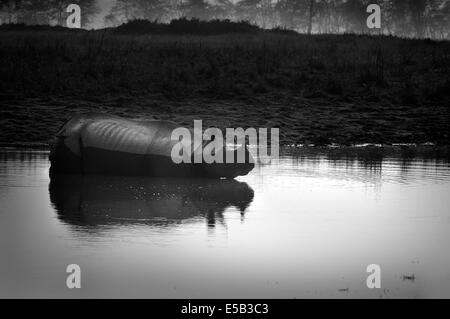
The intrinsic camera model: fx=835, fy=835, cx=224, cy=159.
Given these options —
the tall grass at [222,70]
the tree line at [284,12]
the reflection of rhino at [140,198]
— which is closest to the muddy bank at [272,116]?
the tall grass at [222,70]

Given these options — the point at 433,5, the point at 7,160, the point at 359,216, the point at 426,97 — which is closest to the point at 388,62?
the point at 426,97

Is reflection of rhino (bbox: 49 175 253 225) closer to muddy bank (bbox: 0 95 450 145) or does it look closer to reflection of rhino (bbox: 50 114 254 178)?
reflection of rhino (bbox: 50 114 254 178)

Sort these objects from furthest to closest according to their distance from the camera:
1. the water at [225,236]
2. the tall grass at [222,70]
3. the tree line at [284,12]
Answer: the tree line at [284,12] < the tall grass at [222,70] < the water at [225,236]

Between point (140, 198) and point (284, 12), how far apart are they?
98147mm

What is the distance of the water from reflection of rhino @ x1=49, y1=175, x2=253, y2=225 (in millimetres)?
14

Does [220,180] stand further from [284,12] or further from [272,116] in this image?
[284,12]

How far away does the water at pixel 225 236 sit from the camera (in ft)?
17.9

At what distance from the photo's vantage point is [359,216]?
8172 mm

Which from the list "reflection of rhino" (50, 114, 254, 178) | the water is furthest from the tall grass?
the water

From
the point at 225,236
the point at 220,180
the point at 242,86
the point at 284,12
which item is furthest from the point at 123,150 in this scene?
the point at 284,12

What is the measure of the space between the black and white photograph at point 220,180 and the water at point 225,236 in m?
0.02

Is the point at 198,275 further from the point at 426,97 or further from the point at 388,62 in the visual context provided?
the point at 388,62

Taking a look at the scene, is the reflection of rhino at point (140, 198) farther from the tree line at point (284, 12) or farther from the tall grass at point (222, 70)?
the tree line at point (284, 12)
